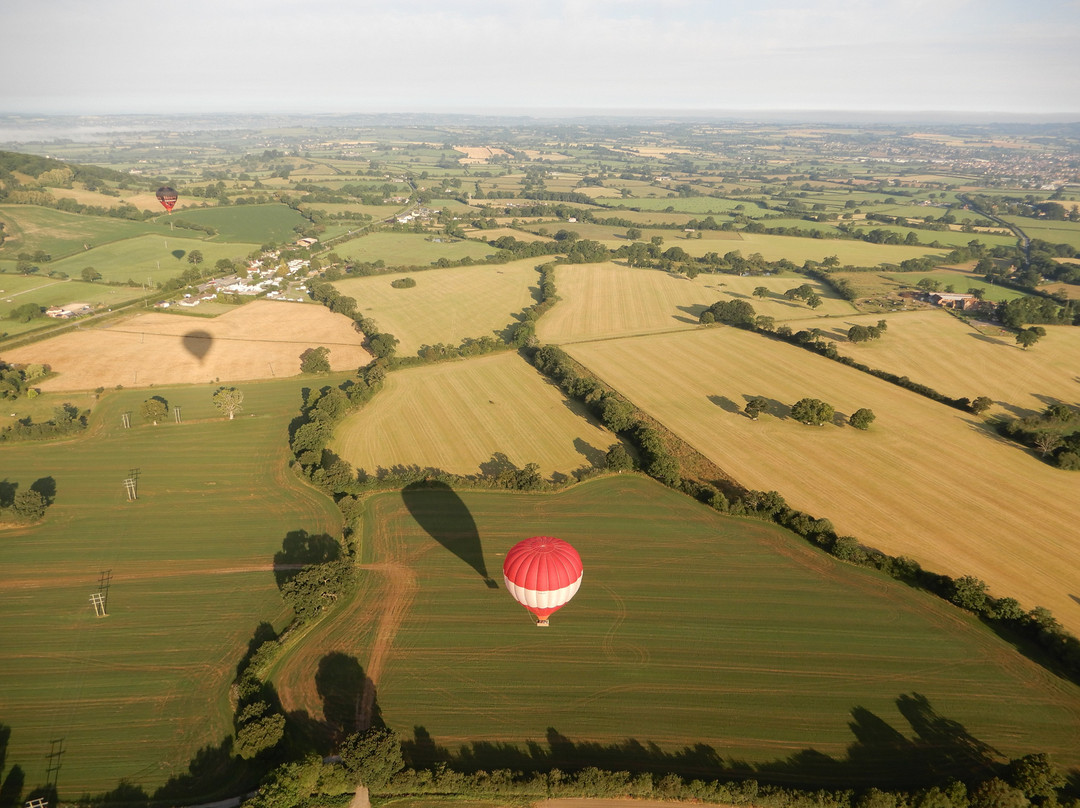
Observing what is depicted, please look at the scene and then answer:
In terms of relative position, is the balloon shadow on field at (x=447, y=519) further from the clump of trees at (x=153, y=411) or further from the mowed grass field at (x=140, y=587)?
the clump of trees at (x=153, y=411)

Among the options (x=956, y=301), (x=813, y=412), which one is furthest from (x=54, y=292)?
(x=956, y=301)

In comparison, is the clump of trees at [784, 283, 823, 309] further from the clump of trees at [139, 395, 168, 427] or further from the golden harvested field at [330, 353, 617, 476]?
the clump of trees at [139, 395, 168, 427]

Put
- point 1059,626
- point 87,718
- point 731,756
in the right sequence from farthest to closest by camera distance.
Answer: point 1059,626, point 87,718, point 731,756

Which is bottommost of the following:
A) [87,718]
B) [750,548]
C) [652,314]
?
[87,718]

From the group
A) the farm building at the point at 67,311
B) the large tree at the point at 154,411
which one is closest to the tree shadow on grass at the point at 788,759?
the large tree at the point at 154,411

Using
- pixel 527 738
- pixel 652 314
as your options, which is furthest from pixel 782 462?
pixel 652 314

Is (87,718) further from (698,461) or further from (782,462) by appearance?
(782,462)

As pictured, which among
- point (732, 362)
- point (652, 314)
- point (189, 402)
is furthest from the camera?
point (652, 314)
